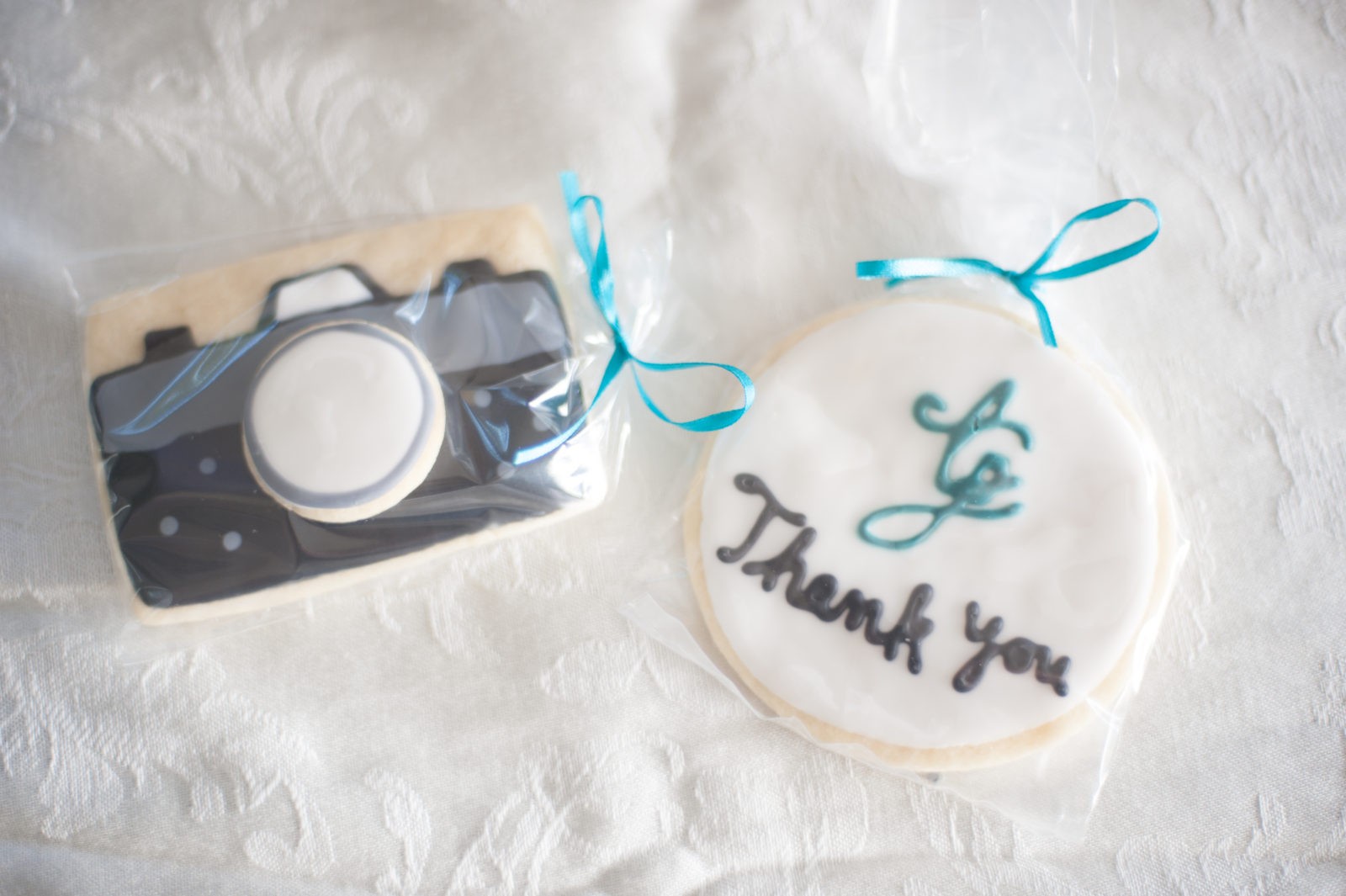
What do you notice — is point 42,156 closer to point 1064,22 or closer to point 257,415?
point 257,415

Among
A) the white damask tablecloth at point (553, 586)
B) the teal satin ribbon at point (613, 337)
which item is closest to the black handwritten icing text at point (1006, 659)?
the white damask tablecloth at point (553, 586)

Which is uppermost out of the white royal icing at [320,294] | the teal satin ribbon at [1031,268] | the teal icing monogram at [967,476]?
the white royal icing at [320,294]

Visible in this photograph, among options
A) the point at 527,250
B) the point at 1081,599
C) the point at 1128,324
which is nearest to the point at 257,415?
the point at 527,250

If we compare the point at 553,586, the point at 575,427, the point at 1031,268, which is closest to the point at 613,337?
the point at 575,427

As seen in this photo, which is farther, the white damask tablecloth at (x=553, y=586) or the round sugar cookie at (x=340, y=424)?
the white damask tablecloth at (x=553, y=586)

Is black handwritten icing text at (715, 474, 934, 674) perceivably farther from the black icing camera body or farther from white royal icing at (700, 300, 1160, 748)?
the black icing camera body

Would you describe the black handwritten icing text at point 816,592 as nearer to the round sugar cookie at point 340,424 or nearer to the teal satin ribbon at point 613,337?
the teal satin ribbon at point 613,337
